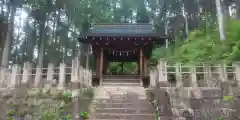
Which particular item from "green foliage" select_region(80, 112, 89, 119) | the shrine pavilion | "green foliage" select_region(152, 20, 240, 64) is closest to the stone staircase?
"green foliage" select_region(80, 112, 89, 119)

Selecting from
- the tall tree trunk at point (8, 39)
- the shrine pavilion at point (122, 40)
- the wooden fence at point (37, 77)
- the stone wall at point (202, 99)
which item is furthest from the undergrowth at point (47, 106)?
the tall tree trunk at point (8, 39)

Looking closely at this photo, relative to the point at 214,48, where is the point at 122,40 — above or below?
above

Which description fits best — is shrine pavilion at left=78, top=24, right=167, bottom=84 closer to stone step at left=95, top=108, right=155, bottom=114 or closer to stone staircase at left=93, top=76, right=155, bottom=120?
stone staircase at left=93, top=76, right=155, bottom=120

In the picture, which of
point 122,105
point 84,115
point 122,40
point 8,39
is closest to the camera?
point 84,115

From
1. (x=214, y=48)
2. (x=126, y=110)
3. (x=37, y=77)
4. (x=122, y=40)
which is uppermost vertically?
(x=122, y=40)

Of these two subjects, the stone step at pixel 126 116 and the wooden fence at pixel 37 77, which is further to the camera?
the wooden fence at pixel 37 77

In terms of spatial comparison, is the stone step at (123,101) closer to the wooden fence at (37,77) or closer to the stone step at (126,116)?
the stone step at (126,116)

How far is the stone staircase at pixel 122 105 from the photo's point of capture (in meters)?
7.78

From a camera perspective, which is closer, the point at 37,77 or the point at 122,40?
the point at 37,77

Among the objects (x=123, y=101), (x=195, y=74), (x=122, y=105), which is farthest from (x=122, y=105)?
(x=195, y=74)

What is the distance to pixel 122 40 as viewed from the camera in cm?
1326

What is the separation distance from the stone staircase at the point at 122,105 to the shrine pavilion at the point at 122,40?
3079 millimetres

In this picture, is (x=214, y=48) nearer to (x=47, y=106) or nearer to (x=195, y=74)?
(x=195, y=74)

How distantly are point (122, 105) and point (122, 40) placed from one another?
551 cm
